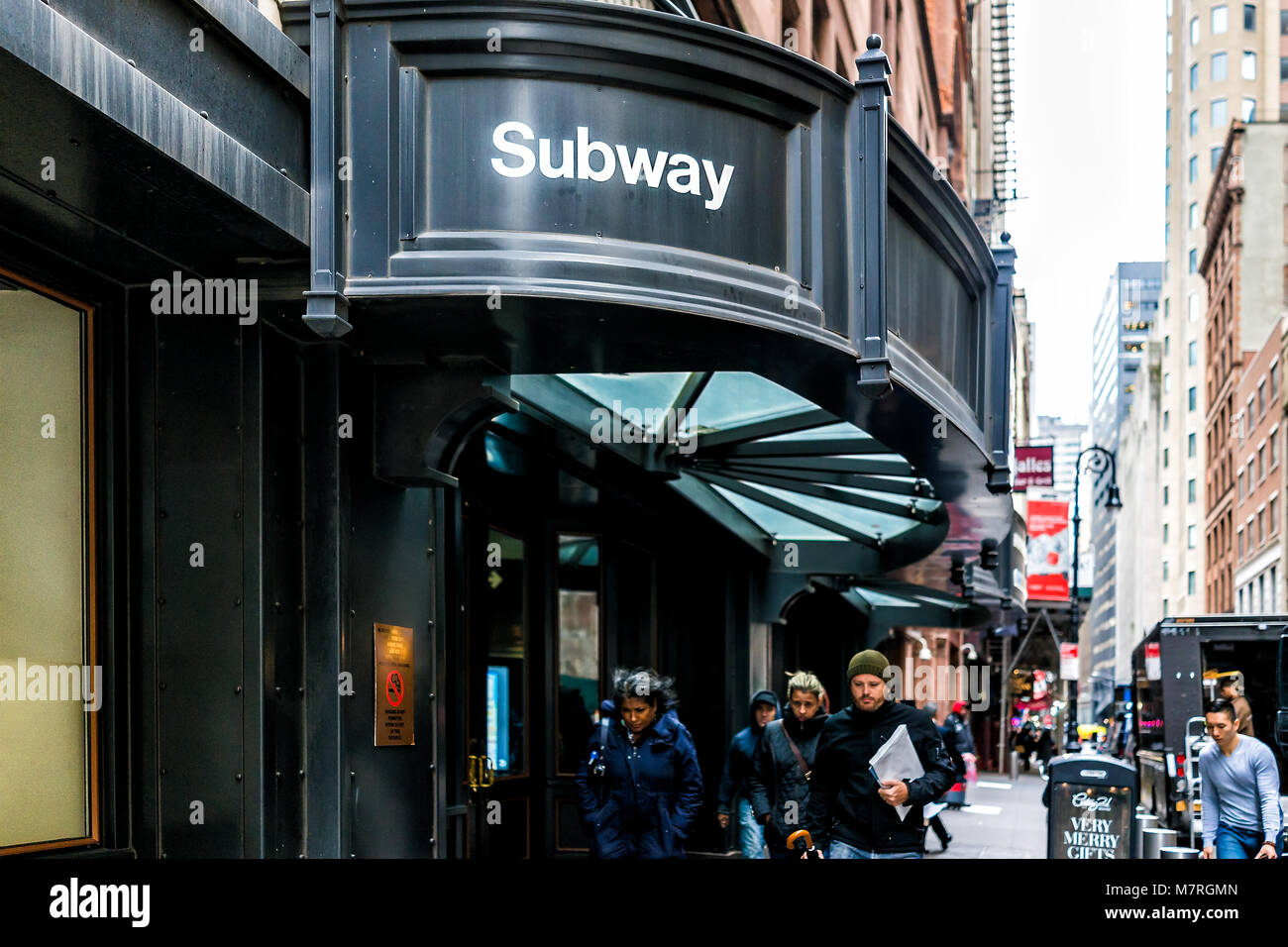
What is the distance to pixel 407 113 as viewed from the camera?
6.04 meters

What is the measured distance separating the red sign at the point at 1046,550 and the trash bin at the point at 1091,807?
1349 inches

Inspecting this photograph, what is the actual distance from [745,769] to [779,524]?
731 centimetres

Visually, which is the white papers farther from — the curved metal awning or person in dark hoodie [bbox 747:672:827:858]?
the curved metal awning

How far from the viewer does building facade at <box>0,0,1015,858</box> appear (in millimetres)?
5355

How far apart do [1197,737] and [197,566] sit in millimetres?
15646

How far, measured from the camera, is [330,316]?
5.84 metres

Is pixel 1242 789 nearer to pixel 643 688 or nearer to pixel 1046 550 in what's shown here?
pixel 643 688

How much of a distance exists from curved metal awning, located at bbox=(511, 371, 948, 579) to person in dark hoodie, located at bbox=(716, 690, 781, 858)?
1990 millimetres

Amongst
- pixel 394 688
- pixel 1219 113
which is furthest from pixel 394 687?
pixel 1219 113

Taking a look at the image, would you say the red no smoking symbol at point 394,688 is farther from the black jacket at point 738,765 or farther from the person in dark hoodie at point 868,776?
the black jacket at point 738,765

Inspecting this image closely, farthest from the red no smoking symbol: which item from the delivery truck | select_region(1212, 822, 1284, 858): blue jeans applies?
the delivery truck

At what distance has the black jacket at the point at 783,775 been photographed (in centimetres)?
884

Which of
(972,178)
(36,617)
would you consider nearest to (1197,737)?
(36,617)
